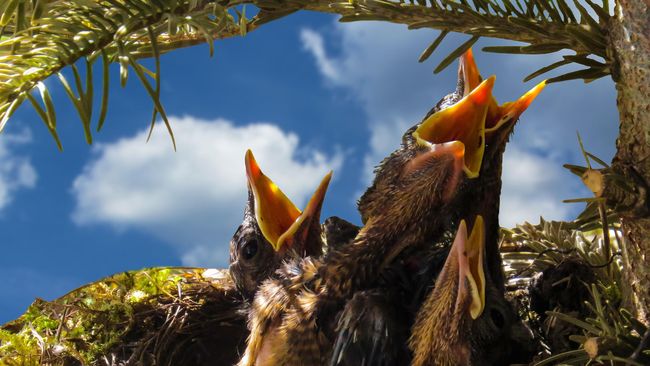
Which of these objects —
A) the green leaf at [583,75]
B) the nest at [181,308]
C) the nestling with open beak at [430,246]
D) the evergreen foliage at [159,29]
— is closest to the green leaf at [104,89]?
the evergreen foliage at [159,29]

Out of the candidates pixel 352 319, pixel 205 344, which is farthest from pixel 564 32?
pixel 205 344

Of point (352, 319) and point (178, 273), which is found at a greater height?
point (178, 273)

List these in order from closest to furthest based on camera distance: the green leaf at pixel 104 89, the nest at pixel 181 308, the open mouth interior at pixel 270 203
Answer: the green leaf at pixel 104 89
the nest at pixel 181 308
the open mouth interior at pixel 270 203

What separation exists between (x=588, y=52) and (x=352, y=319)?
1.06ft

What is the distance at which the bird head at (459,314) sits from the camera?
70 cm

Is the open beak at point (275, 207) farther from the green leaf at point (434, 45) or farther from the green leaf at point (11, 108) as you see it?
the green leaf at point (11, 108)

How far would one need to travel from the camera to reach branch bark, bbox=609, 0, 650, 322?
2.10 ft

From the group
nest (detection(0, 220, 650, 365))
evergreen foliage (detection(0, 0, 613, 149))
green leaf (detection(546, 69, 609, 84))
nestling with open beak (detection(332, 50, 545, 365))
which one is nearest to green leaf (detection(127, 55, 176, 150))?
evergreen foliage (detection(0, 0, 613, 149))

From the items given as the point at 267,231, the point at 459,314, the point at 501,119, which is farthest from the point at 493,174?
the point at 267,231

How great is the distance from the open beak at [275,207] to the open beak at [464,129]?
235 mm

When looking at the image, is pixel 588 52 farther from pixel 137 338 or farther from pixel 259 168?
pixel 137 338

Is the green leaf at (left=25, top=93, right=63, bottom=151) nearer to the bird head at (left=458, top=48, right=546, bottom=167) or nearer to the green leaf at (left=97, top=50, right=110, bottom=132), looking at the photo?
the green leaf at (left=97, top=50, right=110, bottom=132)

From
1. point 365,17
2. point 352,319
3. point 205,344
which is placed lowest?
point 352,319

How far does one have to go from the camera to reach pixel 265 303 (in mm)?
841
